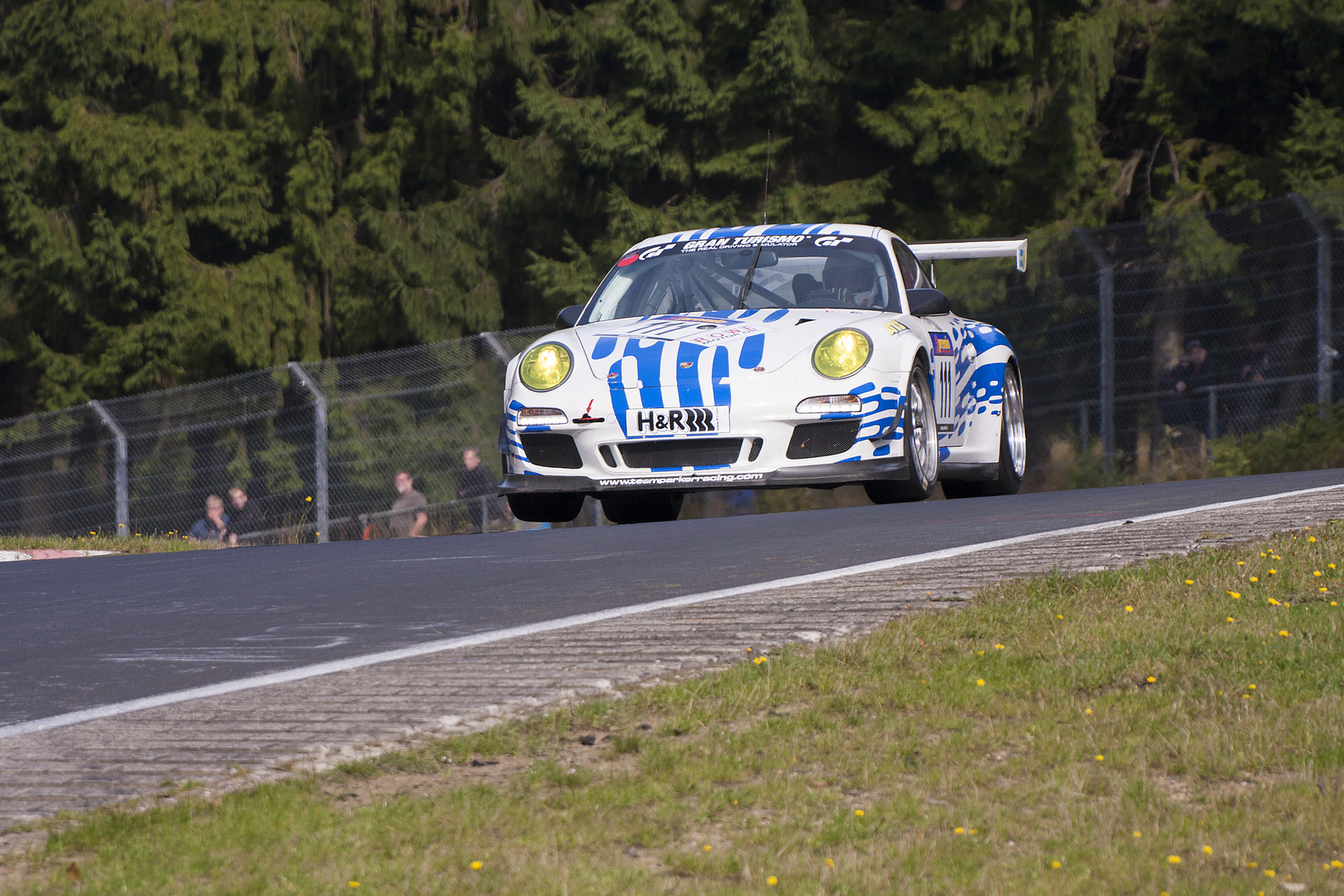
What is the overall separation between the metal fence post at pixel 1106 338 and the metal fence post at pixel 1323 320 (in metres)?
1.56

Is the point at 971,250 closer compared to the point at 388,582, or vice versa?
the point at 388,582

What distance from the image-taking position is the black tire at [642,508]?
1095cm

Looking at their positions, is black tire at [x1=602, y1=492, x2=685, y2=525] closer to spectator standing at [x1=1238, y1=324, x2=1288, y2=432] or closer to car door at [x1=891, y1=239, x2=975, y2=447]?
car door at [x1=891, y1=239, x2=975, y2=447]

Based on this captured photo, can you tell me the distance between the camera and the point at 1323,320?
13656mm

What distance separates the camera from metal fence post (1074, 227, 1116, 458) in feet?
46.7

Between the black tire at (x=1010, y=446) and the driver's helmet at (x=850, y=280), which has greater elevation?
the driver's helmet at (x=850, y=280)

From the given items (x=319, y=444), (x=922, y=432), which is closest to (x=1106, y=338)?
(x=922, y=432)

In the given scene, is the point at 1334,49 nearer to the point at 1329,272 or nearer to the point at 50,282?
the point at 1329,272

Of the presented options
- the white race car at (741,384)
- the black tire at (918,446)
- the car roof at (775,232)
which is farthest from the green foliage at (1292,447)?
the black tire at (918,446)

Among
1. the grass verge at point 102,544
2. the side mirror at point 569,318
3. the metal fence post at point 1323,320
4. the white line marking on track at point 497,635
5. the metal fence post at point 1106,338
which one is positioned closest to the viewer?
the white line marking on track at point 497,635

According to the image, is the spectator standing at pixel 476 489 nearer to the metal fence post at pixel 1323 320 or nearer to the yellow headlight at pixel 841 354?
the yellow headlight at pixel 841 354

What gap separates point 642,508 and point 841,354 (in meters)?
2.83

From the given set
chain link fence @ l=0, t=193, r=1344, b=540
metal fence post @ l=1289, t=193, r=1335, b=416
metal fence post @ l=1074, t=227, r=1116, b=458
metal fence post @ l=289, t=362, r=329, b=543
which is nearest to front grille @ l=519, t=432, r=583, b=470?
chain link fence @ l=0, t=193, r=1344, b=540

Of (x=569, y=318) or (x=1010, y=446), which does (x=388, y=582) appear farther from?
(x=1010, y=446)
